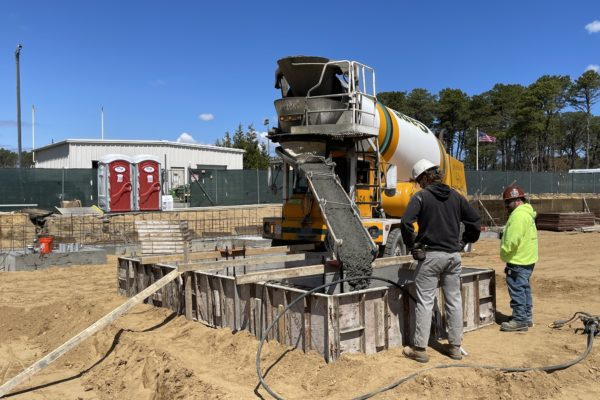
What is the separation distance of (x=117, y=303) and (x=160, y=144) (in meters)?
28.5

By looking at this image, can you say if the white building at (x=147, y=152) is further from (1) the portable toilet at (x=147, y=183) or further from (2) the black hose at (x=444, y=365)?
(2) the black hose at (x=444, y=365)

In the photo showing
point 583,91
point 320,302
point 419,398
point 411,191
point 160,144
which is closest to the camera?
point 419,398

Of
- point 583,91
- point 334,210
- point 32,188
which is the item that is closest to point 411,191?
point 334,210

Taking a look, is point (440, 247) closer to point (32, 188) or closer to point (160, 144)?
point (32, 188)

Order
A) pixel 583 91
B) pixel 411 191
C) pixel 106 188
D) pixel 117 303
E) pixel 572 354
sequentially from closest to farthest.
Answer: pixel 572 354 → pixel 117 303 → pixel 411 191 → pixel 106 188 → pixel 583 91

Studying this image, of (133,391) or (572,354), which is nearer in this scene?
(133,391)

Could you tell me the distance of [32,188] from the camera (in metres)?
22.8

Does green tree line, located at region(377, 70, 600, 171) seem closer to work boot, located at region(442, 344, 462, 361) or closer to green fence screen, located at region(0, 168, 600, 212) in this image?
green fence screen, located at region(0, 168, 600, 212)

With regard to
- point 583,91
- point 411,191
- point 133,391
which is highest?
point 583,91

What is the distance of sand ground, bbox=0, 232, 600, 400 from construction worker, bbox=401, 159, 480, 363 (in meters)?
0.29

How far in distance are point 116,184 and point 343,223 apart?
1705cm

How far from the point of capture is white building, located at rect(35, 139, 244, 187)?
32.8m

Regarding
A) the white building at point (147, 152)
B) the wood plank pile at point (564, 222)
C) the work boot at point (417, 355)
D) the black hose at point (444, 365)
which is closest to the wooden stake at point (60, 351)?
the black hose at point (444, 365)

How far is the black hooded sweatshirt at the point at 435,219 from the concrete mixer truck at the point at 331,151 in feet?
10.4
